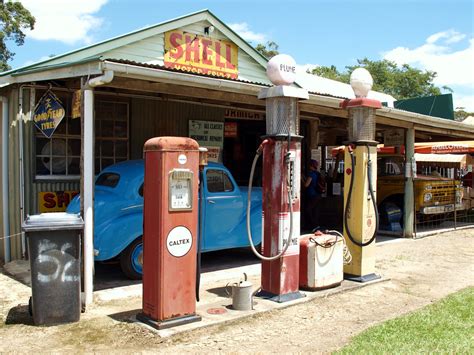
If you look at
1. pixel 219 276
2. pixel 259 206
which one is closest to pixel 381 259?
pixel 259 206

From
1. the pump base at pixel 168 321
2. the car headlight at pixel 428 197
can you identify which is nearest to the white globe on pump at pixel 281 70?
the pump base at pixel 168 321

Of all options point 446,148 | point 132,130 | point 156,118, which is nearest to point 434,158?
point 446,148

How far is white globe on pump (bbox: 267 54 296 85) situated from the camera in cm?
604

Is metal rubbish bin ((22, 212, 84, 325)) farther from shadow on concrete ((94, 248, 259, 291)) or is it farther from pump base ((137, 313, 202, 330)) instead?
shadow on concrete ((94, 248, 259, 291))

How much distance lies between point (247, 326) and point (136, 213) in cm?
266

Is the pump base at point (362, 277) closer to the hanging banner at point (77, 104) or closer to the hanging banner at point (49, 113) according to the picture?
the hanging banner at point (77, 104)

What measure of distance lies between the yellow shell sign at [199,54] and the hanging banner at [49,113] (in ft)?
11.1

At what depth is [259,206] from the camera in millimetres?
8750

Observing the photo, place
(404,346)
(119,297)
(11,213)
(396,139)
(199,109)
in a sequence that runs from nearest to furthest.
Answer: (404,346), (119,297), (11,213), (199,109), (396,139)

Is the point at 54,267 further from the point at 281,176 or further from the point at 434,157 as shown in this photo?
the point at 434,157

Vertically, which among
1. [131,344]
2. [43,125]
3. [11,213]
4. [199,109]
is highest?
[199,109]

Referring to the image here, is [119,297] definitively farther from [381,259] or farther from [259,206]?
[381,259]

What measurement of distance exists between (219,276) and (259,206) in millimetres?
1564

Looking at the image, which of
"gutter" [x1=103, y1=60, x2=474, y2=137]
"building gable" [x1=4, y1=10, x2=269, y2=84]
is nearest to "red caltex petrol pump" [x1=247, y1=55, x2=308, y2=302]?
"gutter" [x1=103, y1=60, x2=474, y2=137]
